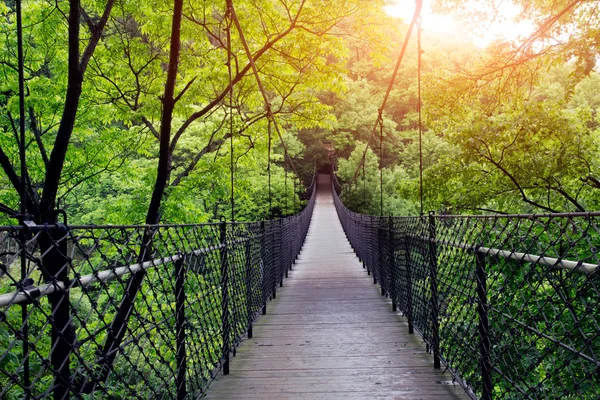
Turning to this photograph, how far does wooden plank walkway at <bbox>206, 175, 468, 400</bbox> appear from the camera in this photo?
2143 mm

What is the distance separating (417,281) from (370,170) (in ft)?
55.3

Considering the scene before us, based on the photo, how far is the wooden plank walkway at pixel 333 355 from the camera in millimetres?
2143

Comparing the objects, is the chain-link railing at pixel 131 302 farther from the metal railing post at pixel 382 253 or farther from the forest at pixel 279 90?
the forest at pixel 279 90

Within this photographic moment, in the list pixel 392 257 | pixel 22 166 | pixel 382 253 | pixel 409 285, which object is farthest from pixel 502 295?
pixel 22 166

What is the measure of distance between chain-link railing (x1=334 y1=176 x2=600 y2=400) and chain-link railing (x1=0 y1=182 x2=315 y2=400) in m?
1.02

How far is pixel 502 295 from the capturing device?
2449 millimetres

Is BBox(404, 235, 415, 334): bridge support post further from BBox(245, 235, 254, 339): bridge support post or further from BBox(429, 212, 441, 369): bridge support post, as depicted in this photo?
BBox(245, 235, 254, 339): bridge support post

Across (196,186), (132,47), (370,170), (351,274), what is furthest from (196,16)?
(370,170)

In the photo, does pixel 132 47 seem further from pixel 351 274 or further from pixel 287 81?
pixel 351 274

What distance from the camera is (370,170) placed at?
763 inches

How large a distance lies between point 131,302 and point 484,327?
1271 millimetres

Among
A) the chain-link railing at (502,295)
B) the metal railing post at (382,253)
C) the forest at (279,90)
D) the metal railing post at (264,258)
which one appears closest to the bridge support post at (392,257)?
the chain-link railing at (502,295)

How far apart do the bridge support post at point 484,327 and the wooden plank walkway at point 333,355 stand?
1.20 ft

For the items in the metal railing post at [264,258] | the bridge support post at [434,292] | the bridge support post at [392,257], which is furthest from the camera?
the metal railing post at [264,258]
